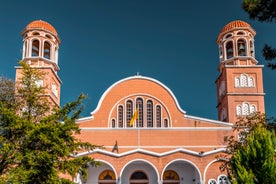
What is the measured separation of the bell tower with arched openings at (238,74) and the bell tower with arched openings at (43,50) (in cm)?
1423

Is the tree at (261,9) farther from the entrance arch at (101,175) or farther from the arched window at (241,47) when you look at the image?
the arched window at (241,47)

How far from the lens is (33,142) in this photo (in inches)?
704

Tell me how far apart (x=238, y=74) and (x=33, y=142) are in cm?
2256

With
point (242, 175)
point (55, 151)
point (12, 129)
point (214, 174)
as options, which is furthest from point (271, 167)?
point (214, 174)

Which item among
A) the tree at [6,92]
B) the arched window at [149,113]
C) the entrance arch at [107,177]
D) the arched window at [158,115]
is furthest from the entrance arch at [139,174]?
the tree at [6,92]

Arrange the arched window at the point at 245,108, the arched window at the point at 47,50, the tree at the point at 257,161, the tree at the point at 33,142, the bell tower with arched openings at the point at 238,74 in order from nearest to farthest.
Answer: the tree at the point at 257,161 < the tree at the point at 33,142 < the arched window at the point at 245,108 < the bell tower with arched openings at the point at 238,74 < the arched window at the point at 47,50

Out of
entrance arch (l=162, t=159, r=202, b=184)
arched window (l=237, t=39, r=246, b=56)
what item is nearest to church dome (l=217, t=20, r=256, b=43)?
arched window (l=237, t=39, r=246, b=56)

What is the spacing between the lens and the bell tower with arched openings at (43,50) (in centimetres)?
3578

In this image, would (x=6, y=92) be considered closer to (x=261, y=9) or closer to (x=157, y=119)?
(x=261, y=9)

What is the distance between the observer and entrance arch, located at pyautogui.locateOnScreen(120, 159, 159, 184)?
31.7 metres

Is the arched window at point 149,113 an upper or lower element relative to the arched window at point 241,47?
lower

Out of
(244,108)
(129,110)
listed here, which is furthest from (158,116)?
(244,108)

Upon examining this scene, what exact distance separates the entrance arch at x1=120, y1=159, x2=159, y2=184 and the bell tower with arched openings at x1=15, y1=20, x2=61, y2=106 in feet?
28.9

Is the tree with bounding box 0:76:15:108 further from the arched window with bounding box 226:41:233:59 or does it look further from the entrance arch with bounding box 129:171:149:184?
the arched window with bounding box 226:41:233:59
